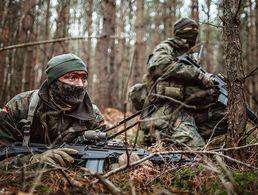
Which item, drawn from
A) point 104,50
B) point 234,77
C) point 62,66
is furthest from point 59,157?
point 104,50

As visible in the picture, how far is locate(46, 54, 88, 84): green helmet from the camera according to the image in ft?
11.1

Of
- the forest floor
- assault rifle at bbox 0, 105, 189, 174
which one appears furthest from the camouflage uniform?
the forest floor

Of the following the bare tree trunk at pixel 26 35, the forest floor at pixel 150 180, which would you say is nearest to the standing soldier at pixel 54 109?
the forest floor at pixel 150 180

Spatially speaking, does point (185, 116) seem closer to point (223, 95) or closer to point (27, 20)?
point (223, 95)

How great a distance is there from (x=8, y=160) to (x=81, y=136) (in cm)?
82

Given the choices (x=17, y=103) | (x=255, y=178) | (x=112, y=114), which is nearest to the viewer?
(x=255, y=178)

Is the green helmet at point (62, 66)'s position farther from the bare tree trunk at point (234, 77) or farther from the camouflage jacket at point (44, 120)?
the bare tree trunk at point (234, 77)

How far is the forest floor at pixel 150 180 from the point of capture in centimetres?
204

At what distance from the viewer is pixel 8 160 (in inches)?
114

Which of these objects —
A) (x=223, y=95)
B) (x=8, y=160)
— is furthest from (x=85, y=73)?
(x=223, y=95)

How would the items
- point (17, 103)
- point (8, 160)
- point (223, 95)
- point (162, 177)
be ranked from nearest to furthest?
point (162, 177), point (8, 160), point (17, 103), point (223, 95)

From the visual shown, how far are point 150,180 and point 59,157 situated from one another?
2.52 feet

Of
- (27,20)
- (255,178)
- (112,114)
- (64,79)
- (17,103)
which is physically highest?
(27,20)

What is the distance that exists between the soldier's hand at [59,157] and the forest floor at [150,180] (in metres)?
0.11
